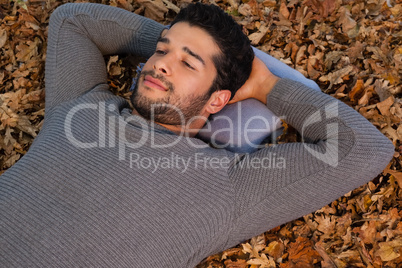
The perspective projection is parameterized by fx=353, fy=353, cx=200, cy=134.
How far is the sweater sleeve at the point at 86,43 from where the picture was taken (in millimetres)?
3381

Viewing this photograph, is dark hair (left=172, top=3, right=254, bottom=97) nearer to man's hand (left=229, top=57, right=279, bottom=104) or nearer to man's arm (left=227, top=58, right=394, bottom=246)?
man's hand (left=229, top=57, right=279, bottom=104)

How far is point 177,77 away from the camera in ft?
10.3

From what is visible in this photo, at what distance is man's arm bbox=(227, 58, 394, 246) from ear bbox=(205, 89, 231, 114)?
732 mm

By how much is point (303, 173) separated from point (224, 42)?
Result: 1.43 m

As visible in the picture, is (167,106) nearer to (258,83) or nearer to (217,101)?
(217,101)

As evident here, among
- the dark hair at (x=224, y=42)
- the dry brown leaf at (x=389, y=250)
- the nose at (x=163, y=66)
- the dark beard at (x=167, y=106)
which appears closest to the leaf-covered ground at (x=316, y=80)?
the dry brown leaf at (x=389, y=250)

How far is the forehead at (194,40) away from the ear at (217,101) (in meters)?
0.35

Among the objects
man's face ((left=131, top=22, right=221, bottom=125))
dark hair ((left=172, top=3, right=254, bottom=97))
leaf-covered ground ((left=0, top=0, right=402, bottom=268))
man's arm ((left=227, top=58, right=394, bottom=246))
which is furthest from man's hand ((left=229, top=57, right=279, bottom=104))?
man's arm ((left=227, top=58, right=394, bottom=246))

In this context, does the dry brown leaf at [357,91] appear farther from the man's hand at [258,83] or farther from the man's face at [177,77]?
the man's face at [177,77]

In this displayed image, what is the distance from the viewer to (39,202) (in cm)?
266

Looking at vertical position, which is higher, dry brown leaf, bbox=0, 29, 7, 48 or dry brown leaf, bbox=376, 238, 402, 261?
dry brown leaf, bbox=0, 29, 7, 48

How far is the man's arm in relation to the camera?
277cm

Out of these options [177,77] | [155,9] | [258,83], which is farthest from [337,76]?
[155,9]

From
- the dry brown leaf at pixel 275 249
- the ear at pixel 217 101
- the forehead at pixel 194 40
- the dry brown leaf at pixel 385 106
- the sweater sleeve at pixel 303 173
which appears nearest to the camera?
the sweater sleeve at pixel 303 173
